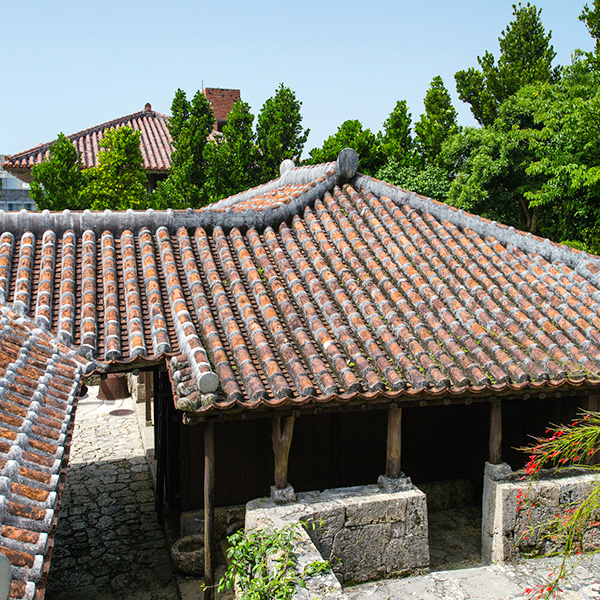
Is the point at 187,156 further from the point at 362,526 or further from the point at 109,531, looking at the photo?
the point at 362,526

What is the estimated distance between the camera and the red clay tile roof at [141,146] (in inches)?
972

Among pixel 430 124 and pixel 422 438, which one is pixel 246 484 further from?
pixel 430 124

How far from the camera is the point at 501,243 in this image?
31.9 feet

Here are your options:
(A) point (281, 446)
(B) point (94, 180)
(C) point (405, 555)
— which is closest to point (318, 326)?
(A) point (281, 446)

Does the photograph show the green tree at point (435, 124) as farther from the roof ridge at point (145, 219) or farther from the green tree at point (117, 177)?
the roof ridge at point (145, 219)

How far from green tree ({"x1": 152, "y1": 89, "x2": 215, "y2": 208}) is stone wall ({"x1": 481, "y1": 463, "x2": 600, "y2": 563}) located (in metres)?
15.4

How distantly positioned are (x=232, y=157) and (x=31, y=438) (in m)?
17.1

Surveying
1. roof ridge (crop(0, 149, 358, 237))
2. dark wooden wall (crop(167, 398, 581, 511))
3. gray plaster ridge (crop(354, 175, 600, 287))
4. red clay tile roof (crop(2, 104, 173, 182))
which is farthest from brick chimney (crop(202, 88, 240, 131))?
dark wooden wall (crop(167, 398, 581, 511))

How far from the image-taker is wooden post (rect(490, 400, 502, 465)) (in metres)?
7.40

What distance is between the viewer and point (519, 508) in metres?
7.16

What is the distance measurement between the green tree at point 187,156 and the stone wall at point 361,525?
15.2 meters

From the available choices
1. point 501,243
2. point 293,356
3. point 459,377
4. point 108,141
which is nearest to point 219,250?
point 293,356

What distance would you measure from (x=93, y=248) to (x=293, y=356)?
3542 millimetres

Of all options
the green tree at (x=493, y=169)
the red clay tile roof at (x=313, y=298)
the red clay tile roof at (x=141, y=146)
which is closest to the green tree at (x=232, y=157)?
the red clay tile roof at (x=141, y=146)
